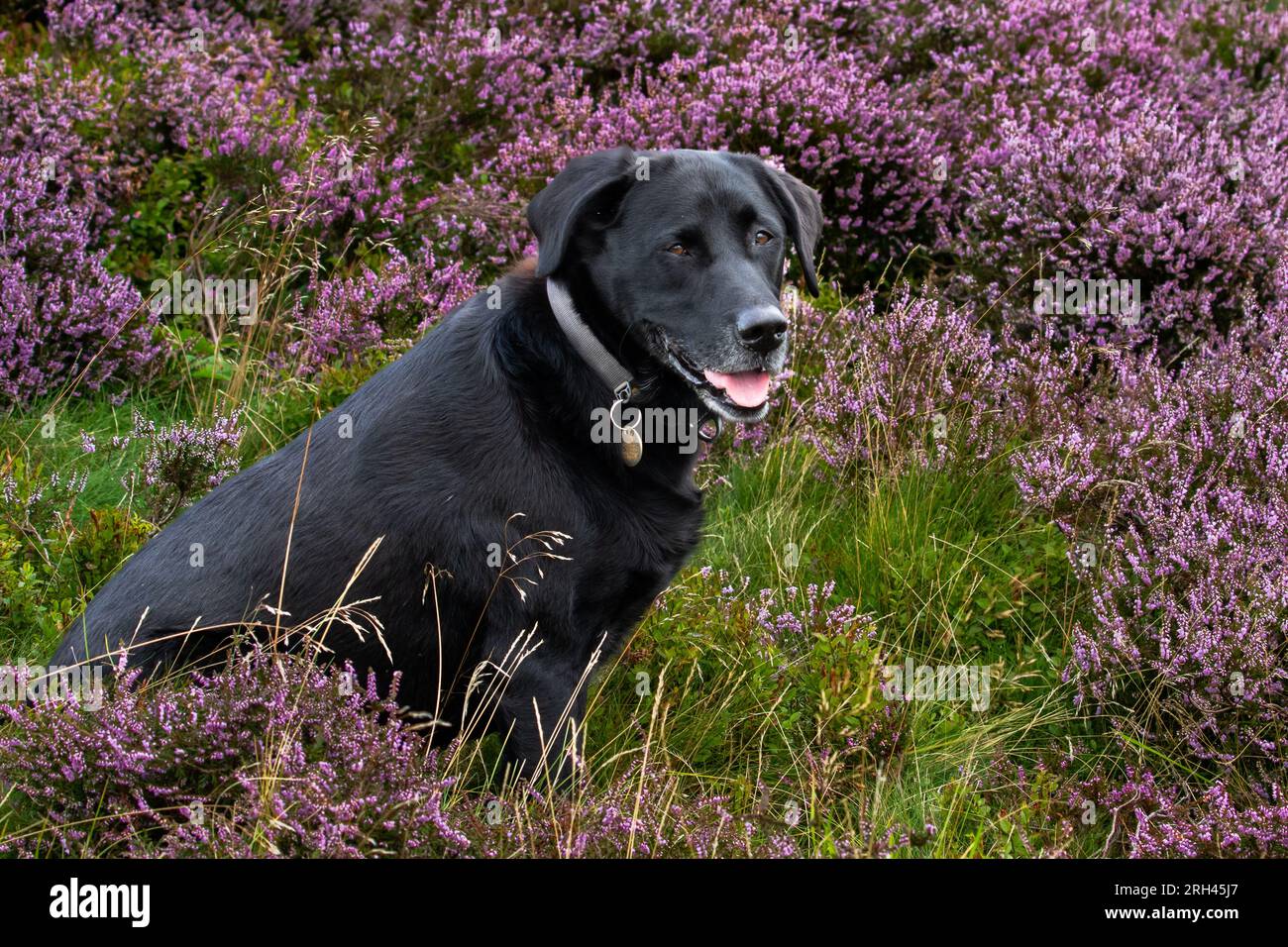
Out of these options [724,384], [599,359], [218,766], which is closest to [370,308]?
[599,359]

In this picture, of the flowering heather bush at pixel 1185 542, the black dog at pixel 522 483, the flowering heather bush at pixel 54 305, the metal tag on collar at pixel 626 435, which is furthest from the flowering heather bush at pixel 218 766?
the flowering heather bush at pixel 54 305

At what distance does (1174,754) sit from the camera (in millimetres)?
3279

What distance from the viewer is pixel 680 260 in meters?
2.96

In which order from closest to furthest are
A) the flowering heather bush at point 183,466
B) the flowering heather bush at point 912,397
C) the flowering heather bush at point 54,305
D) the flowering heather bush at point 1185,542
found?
the flowering heather bush at point 1185,542 → the flowering heather bush at point 183,466 → the flowering heather bush at point 912,397 → the flowering heather bush at point 54,305

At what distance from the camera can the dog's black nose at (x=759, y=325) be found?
112 inches

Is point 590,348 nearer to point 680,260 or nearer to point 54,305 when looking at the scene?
point 680,260

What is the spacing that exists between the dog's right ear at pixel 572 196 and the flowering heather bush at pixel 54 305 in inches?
92.3

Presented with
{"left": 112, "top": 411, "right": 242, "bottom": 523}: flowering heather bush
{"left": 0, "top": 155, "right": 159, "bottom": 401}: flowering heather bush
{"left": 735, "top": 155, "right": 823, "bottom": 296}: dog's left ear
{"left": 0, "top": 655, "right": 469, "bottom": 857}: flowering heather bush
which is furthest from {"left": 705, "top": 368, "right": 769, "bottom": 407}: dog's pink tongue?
{"left": 0, "top": 155, "right": 159, "bottom": 401}: flowering heather bush

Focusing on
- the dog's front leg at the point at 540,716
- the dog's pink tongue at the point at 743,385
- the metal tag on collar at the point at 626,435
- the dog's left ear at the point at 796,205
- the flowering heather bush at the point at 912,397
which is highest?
the dog's left ear at the point at 796,205

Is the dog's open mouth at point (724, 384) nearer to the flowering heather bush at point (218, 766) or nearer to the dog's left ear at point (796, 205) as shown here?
the dog's left ear at point (796, 205)

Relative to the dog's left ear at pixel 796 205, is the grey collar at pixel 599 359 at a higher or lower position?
lower

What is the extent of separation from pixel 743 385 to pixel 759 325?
18cm

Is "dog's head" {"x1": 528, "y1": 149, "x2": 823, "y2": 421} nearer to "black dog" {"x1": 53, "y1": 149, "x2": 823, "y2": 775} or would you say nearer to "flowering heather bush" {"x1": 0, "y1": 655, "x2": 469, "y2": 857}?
"black dog" {"x1": 53, "y1": 149, "x2": 823, "y2": 775}

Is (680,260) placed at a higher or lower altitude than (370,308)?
higher
